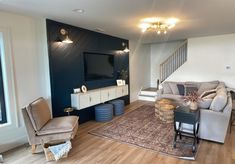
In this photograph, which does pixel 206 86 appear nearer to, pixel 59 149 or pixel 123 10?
pixel 123 10

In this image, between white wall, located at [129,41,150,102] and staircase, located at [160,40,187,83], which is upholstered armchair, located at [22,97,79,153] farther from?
staircase, located at [160,40,187,83]

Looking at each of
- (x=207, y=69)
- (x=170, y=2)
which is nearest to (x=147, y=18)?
(x=170, y=2)

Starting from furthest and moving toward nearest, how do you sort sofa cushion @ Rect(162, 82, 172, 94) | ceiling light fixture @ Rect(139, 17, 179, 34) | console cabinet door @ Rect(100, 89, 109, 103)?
sofa cushion @ Rect(162, 82, 172, 94), console cabinet door @ Rect(100, 89, 109, 103), ceiling light fixture @ Rect(139, 17, 179, 34)

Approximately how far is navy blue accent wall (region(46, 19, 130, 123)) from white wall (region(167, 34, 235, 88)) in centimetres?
309

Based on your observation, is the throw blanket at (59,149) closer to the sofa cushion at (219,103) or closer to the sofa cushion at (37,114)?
the sofa cushion at (37,114)

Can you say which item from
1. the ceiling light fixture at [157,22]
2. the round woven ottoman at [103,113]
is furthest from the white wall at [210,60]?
the round woven ottoman at [103,113]

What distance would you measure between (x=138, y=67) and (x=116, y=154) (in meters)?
4.64

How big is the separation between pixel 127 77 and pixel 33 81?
3.44 metres

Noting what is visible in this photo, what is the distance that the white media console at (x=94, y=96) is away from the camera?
3901 millimetres

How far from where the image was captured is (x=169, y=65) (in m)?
7.45

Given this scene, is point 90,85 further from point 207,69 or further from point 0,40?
point 207,69

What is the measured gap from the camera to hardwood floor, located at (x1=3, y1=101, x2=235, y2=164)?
8.53ft

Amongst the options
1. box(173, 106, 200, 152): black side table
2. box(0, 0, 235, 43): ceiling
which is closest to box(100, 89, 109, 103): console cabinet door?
box(0, 0, 235, 43): ceiling

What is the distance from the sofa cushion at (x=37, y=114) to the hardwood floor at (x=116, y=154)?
1.68ft
